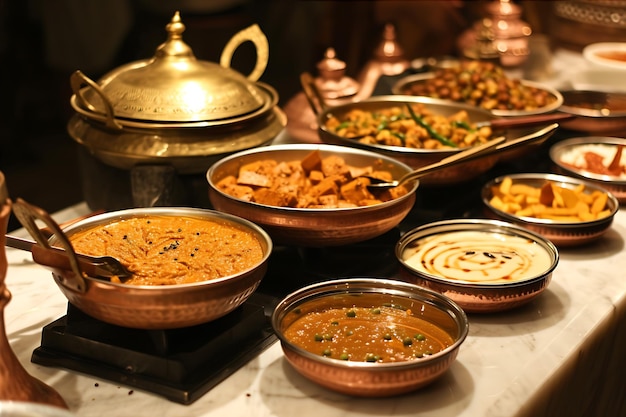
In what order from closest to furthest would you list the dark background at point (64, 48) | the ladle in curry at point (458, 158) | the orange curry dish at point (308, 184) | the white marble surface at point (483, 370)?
the white marble surface at point (483, 370) → the orange curry dish at point (308, 184) → the ladle in curry at point (458, 158) → the dark background at point (64, 48)

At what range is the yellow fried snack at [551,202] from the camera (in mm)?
1899

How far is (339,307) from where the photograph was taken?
1.43 metres

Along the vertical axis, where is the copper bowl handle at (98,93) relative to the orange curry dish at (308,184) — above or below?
above

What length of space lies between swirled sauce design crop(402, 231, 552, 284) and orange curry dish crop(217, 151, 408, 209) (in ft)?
0.45

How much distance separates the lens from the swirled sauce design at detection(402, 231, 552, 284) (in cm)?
160

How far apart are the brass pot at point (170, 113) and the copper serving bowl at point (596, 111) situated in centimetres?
105

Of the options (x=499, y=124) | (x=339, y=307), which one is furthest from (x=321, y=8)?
(x=339, y=307)

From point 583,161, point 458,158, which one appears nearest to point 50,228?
point 458,158

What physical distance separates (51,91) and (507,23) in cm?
186

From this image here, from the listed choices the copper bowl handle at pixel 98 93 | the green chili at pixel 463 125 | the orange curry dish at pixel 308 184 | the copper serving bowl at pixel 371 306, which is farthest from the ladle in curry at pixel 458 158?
the copper bowl handle at pixel 98 93

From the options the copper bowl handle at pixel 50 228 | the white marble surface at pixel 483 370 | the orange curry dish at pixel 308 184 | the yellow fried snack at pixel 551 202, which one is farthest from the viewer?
the yellow fried snack at pixel 551 202

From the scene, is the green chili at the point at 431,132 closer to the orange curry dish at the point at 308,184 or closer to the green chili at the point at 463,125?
the green chili at the point at 463,125

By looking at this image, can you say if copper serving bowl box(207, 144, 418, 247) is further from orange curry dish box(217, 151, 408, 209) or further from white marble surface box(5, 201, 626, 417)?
white marble surface box(5, 201, 626, 417)

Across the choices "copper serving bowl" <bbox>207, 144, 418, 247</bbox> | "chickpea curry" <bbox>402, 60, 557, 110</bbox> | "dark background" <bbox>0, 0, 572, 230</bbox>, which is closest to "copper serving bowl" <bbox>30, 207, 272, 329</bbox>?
"copper serving bowl" <bbox>207, 144, 418, 247</bbox>
